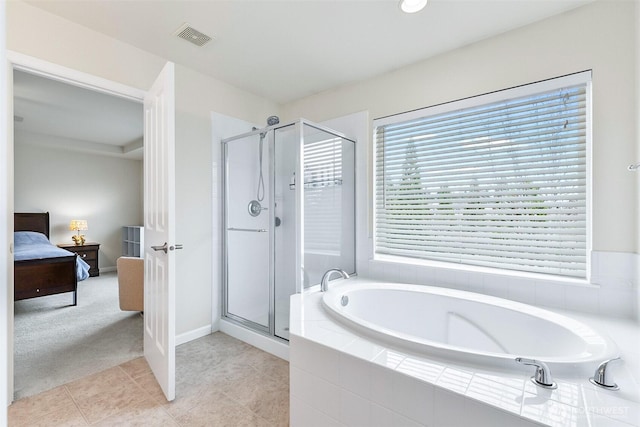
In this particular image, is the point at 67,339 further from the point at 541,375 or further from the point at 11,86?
the point at 541,375

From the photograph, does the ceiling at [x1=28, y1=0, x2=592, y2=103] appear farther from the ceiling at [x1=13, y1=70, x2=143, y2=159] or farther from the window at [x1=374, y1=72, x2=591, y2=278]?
the ceiling at [x1=13, y1=70, x2=143, y2=159]

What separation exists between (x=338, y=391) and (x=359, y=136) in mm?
2054

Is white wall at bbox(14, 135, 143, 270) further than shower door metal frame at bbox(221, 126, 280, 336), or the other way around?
white wall at bbox(14, 135, 143, 270)

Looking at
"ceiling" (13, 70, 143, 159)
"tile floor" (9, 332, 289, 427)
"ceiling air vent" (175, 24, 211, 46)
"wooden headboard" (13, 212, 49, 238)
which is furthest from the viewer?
"wooden headboard" (13, 212, 49, 238)

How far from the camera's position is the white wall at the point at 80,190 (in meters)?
4.80

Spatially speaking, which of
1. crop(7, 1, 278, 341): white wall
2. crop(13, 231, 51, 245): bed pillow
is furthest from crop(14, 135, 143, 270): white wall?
crop(7, 1, 278, 341): white wall

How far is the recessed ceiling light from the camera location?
1.70 m

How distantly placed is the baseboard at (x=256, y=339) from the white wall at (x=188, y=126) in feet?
0.63

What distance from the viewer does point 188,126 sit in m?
2.56

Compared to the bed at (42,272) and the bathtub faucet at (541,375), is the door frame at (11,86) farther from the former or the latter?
the bathtub faucet at (541,375)

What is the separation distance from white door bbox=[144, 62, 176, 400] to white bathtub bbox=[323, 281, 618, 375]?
0.98 meters

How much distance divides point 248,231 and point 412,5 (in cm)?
205

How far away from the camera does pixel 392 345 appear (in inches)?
48.4

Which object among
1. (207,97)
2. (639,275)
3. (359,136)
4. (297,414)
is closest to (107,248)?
(207,97)
